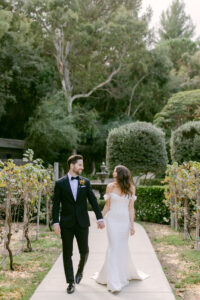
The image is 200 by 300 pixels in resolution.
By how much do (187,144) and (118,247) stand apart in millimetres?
15082

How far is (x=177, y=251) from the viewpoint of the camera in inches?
316

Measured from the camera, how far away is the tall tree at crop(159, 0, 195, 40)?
5466 centimetres

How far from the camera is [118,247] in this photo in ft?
17.1

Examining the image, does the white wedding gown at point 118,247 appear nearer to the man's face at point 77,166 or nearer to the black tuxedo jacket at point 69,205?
the black tuxedo jacket at point 69,205

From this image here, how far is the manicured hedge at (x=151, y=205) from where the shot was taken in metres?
12.5

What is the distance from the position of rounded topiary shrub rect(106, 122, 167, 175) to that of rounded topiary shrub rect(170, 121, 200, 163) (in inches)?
50.2

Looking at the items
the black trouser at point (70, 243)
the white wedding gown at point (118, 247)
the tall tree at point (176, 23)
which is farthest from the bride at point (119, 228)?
the tall tree at point (176, 23)

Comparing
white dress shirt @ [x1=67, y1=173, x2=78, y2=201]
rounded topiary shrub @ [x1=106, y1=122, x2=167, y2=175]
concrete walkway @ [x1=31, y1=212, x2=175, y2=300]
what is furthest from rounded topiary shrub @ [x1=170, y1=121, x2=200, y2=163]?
white dress shirt @ [x1=67, y1=173, x2=78, y2=201]

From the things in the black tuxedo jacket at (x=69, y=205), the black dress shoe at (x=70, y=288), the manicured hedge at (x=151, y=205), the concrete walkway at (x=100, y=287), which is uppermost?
the black tuxedo jacket at (x=69, y=205)

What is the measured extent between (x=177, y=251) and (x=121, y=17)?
25.8m

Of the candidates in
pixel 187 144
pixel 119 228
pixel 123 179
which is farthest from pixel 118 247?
pixel 187 144

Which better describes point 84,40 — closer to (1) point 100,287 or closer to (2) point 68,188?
(2) point 68,188

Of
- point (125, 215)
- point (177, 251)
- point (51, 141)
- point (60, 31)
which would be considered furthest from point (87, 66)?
point (125, 215)

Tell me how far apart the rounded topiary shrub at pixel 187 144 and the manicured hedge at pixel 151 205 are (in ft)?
22.6
